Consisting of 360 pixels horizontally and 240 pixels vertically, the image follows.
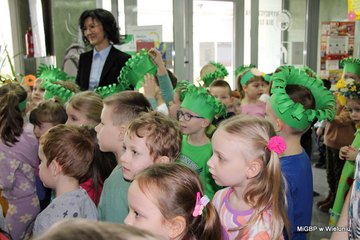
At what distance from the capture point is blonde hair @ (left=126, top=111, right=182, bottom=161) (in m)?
1.62

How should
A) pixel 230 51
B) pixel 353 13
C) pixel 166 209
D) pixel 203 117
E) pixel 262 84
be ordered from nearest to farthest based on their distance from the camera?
pixel 166 209 < pixel 203 117 < pixel 353 13 < pixel 262 84 < pixel 230 51

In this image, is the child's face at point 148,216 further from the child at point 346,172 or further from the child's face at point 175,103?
the child at point 346,172

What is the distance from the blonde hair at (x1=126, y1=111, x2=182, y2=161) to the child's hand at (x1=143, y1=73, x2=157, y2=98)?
2.44 ft

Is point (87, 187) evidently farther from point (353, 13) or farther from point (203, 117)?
point (353, 13)

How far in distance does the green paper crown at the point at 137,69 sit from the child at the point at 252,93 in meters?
1.49

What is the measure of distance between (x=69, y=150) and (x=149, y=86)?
0.81 meters

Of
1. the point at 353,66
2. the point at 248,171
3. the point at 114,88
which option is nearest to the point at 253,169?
the point at 248,171

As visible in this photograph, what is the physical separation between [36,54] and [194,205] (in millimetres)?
4408

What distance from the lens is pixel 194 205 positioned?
126 cm

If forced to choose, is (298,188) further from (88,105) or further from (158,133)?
(88,105)

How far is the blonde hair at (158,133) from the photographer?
162 cm

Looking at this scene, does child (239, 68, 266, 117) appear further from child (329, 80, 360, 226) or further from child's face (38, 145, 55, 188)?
child's face (38, 145, 55, 188)

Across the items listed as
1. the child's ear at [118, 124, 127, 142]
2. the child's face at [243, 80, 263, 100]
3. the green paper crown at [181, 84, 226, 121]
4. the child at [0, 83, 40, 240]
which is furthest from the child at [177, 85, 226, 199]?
the child's face at [243, 80, 263, 100]

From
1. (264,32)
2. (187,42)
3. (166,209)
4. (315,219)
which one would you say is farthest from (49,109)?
(264,32)
